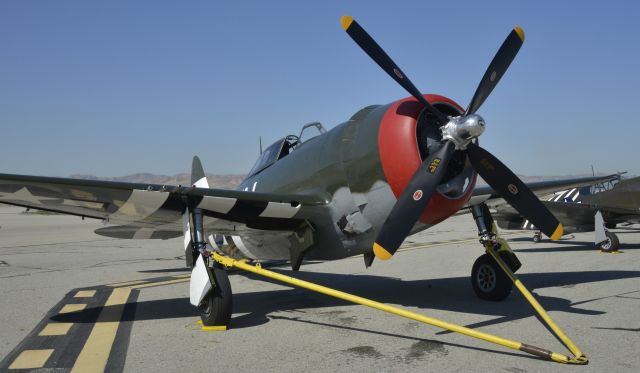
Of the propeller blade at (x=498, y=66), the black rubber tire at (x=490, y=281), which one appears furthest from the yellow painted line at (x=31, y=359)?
the black rubber tire at (x=490, y=281)

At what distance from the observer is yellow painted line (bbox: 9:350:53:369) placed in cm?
438

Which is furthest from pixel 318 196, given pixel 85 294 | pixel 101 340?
pixel 85 294

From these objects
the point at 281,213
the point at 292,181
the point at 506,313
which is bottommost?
the point at 506,313

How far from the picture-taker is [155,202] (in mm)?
6207

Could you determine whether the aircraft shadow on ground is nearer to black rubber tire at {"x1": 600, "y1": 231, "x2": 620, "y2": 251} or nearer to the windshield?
the windshield

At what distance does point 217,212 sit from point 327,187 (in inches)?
56.9

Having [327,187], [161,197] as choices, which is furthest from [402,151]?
[161,197]

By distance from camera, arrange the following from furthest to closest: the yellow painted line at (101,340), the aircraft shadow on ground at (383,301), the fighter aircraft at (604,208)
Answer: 1. the fighter aircraft at (604,208)
2. the aircraft shadow on ground at (383,301)
3. the yellow painted line at (101,340)

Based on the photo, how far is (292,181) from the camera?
7422 mm

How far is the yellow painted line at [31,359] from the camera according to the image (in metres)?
4.38

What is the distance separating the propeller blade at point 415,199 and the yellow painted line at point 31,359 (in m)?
3.23

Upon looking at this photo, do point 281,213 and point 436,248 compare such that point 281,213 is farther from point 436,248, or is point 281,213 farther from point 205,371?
point 436,248

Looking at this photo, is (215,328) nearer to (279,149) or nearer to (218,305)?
(218,305)

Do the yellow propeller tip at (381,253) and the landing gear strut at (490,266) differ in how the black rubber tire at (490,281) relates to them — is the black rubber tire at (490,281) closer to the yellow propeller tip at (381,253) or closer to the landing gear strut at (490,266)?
the landing gear strut at (490,266)
